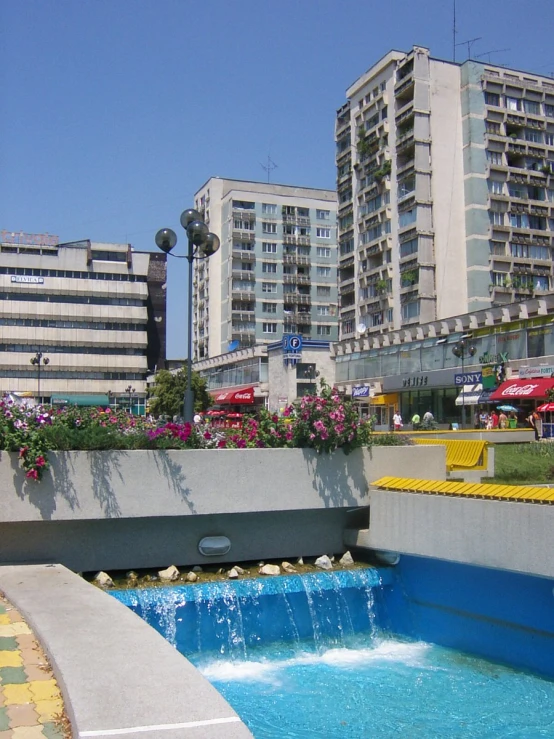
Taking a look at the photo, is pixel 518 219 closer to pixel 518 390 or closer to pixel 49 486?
pixel 518 390

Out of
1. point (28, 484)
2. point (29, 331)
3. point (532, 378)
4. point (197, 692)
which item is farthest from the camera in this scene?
point (29, 331)

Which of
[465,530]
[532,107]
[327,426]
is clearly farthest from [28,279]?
[465,530]

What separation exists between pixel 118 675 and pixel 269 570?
6077mm

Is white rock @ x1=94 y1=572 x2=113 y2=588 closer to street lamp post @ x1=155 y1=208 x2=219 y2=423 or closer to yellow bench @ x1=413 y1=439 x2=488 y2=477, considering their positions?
street lamp post @ x1=155 y1=208 x2=219 y2=423

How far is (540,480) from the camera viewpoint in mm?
15680

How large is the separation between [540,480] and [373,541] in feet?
19.6

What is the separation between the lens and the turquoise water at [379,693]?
735cm

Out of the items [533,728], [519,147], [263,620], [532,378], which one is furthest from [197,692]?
[519,147]

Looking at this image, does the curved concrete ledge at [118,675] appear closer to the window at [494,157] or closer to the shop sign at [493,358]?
the shop sign at [493,358]

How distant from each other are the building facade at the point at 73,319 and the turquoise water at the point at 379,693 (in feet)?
283

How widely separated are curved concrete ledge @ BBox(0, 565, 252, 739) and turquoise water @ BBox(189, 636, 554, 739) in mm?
1960

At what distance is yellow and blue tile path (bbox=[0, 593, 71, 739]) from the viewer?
451cm

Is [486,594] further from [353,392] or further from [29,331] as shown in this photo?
[29,331]

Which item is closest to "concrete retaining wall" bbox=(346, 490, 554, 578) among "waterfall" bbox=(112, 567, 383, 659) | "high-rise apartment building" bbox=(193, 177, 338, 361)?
"waterfall" bbox=(112, 567, 383, 659)
